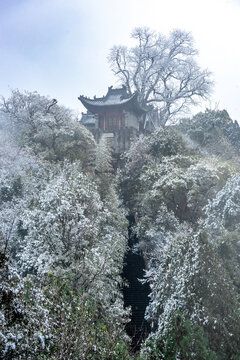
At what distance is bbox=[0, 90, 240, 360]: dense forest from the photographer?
16.8 feet

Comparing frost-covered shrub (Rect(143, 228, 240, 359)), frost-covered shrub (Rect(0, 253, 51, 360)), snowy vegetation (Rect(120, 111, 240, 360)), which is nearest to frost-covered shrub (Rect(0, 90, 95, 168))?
snowy vegetation (Rect(120, 111, 240, 360))

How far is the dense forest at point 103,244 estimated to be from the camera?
511cm

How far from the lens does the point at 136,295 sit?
43.1ft

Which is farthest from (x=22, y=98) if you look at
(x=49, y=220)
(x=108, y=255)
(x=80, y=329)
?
(x=80, y=329)

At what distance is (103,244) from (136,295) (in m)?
4.06

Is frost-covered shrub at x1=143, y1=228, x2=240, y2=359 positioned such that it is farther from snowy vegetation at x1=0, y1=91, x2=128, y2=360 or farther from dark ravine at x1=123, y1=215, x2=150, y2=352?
dark ravine at x1=123, y1=215, x2=150, y2=352

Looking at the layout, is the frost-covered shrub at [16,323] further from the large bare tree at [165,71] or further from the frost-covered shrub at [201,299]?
the large bare tree at [165,71]

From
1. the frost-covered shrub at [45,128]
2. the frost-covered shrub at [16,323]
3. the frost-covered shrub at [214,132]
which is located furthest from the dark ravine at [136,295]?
the frost-covered shrub at [214,132]

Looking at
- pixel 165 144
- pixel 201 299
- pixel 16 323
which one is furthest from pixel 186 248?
pixel 165 144

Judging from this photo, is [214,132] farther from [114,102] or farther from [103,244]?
[103,244]

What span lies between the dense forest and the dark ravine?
0.44m

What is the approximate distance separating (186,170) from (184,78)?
65.6 feet

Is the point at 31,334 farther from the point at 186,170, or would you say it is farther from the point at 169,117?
the point at 169,117

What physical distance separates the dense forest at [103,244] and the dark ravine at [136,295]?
0.44m
